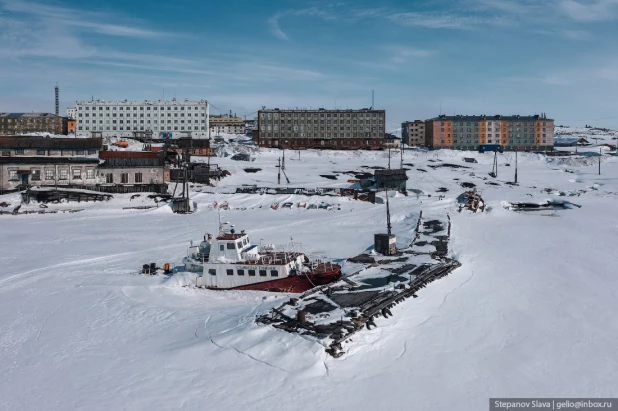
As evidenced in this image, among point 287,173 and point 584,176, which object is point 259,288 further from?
point 584,176

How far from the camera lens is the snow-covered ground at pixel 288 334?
13852 mm

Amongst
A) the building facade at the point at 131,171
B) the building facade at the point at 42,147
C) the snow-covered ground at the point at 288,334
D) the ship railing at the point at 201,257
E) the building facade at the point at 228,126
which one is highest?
the building facade at the point at 228,126

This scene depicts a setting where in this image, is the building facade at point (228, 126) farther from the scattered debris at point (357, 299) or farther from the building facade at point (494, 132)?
the scattered debris at point (357, 299)

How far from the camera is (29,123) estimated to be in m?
115

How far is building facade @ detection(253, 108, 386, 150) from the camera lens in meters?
109

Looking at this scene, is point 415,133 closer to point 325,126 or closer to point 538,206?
point 325,126

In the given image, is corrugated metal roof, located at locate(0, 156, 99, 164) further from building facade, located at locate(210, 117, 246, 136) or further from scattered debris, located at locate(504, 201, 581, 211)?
building facade, located at locate(210, 117, 246, 136)

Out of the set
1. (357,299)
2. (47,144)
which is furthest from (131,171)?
(357,299)

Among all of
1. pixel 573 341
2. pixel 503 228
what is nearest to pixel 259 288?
pixel 573 341

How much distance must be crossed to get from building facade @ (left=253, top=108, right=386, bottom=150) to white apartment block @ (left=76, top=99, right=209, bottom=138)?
13544 millimetres

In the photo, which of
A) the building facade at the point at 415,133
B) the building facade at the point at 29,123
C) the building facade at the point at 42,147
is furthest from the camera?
the building facade at the point at 415,133

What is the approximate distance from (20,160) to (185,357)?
42398mm

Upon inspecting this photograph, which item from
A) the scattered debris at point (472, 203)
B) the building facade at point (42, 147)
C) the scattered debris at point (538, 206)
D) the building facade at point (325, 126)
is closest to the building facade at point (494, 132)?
the building facade at point (325, 126)

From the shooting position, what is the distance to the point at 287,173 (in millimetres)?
70062
